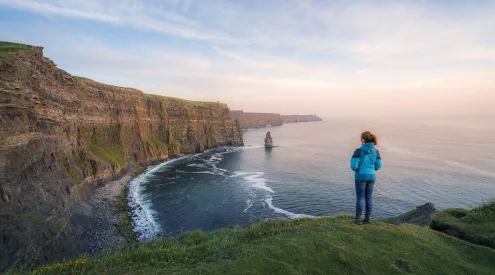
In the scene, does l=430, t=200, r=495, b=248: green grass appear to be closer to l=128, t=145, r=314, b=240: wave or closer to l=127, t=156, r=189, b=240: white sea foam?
l=128, t=145, r=314, b=240: wave

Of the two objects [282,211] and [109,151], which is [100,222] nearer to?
[282,211]

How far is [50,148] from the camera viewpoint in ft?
123

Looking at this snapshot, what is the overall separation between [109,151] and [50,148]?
2786 centimetres

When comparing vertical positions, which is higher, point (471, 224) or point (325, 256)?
point (325, 256)

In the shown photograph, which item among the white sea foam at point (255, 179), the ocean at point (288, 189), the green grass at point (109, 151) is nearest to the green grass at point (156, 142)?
the ocean at point (288, 189)

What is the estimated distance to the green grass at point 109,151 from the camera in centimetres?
5978

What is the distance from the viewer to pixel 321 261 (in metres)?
10.2

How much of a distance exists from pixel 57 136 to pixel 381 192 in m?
57.1

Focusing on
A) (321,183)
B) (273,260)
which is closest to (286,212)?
(321,183)

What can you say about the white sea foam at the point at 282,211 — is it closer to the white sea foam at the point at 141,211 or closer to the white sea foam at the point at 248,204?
the white sea foam at the point at 248,204

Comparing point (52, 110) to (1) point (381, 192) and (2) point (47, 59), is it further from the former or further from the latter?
(1) point (381, 192)

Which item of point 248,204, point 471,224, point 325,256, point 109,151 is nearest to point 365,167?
point 325,256

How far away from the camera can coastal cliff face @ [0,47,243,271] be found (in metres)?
26.3

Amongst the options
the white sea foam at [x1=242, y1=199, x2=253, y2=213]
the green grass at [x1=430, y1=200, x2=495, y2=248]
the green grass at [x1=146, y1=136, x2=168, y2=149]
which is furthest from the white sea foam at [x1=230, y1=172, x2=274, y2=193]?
the green grass at [x1=430, y1=200, x2=495, y2=248]
